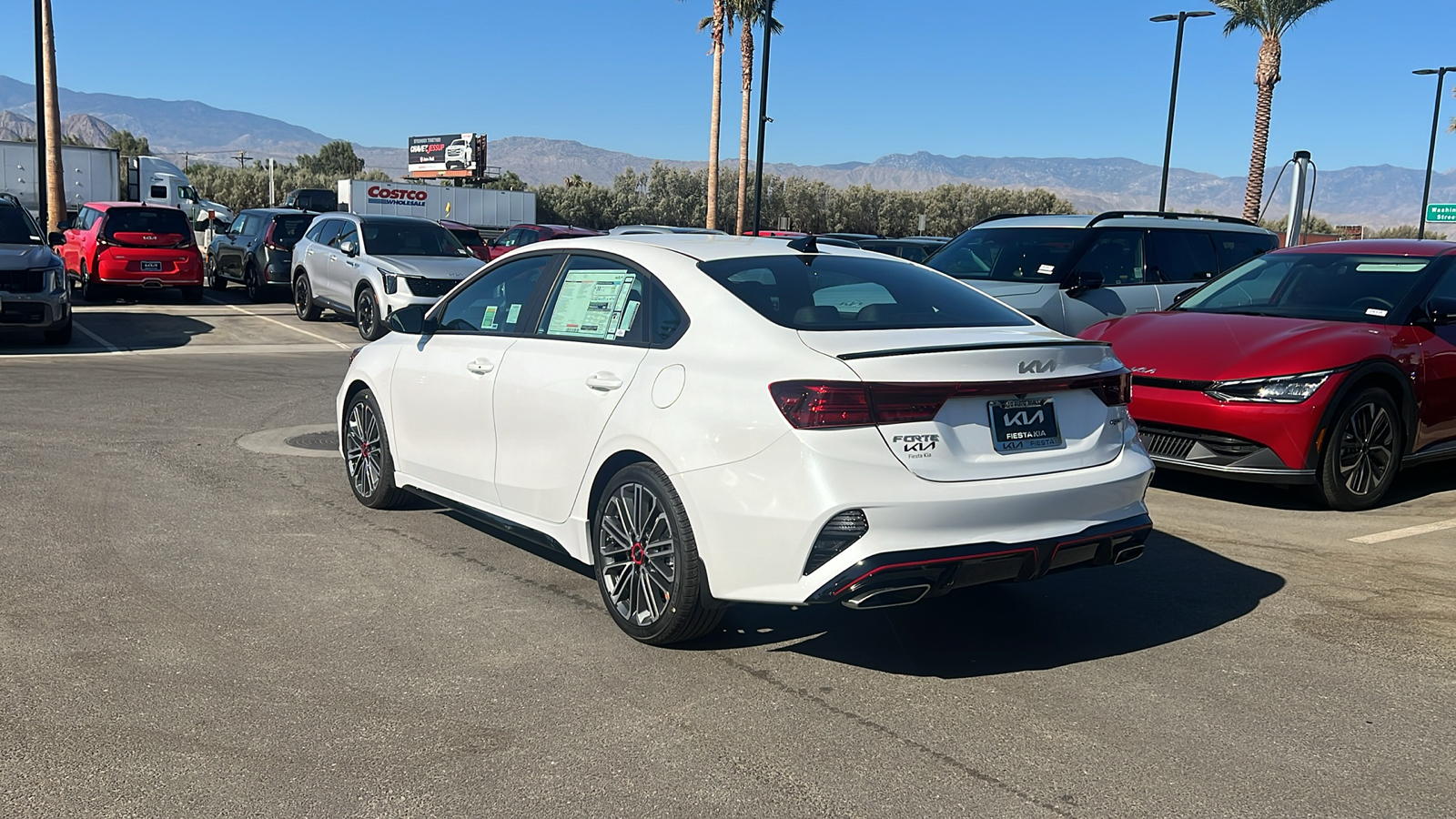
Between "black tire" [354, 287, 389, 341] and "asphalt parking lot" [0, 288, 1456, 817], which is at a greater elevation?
"black tire" [354, 287, 389, 341]

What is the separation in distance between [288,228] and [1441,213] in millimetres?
44801

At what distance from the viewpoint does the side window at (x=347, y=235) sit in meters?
17.9

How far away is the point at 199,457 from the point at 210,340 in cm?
910

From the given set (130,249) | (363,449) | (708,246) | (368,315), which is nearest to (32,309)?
(368,315)

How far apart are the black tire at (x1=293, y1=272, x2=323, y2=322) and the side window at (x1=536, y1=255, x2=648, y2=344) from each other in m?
15.4

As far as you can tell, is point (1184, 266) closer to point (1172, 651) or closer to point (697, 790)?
point (1172, 651)

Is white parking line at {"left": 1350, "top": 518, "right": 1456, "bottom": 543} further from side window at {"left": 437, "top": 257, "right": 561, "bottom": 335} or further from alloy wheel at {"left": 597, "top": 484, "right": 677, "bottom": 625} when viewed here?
side window at {"left": 437, "top": 257, "right": 561, "bottom": 335}

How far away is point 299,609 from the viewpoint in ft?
16.8

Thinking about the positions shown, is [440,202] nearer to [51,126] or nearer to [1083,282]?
[51,126]

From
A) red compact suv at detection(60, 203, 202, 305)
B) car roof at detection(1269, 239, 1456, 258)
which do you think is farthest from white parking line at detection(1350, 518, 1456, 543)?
red compact suv at detection(60, 203, 202, 305)

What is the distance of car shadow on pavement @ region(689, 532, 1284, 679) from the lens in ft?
15.5

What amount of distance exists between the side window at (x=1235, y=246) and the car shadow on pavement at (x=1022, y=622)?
7055mm

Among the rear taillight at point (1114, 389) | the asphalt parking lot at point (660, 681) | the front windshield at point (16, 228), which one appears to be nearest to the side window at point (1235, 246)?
the asphalt parking lot at point (660, 681)

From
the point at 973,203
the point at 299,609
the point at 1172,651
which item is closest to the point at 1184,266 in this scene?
the point at 1172,651
